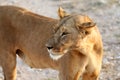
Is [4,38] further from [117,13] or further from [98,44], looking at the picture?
[117,13]

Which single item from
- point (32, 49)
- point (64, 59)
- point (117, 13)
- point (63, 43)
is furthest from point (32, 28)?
point (117, 13)

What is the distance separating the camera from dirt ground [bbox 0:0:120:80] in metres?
6.26

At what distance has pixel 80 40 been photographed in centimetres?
414

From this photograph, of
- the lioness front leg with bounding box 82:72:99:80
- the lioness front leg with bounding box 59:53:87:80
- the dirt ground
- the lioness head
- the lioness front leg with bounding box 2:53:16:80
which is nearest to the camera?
the lioness head

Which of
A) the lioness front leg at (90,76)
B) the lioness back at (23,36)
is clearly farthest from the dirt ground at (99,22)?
the lioness front leg at (90,76)

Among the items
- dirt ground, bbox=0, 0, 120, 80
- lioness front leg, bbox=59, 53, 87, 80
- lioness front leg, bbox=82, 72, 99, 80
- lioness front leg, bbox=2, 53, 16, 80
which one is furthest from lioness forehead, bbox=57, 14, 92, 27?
dirt ground, bbox=0, 0, 120, 80

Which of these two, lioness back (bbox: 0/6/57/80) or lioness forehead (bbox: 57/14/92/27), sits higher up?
lioness forehead (bbox: 57/14/92/27)

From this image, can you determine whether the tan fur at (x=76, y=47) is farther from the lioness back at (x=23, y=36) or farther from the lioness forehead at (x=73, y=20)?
the lioness back at (x=23, y=36)

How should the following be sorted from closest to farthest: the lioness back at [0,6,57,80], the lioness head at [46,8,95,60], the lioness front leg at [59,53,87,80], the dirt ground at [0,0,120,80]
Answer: the lioness head at [46,8,95,60], the lioness front leg at [59,53,87,80], the lioness back at [0,6,57,80], the dirt ground at [0,0,120,80]

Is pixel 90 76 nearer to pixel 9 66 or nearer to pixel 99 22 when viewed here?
pixel 9 66

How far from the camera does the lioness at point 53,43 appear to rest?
411cm

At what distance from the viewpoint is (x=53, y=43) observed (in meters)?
4.07

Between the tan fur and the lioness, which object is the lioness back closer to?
the lioness

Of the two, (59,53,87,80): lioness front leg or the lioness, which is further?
(59,53,87,80): lioness front leg
